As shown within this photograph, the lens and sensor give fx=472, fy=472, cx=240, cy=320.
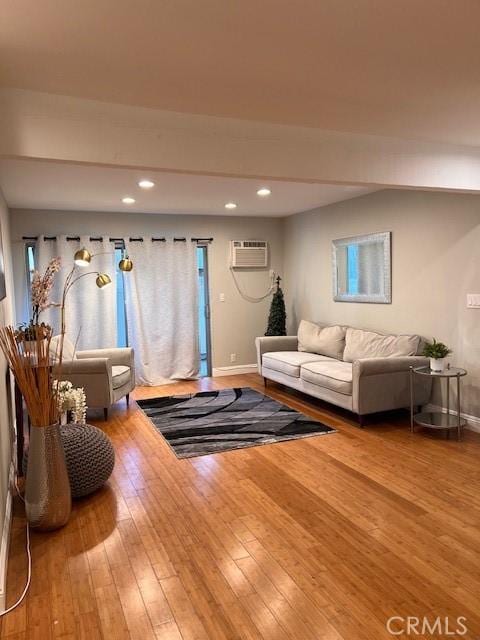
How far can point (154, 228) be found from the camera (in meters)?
6.51

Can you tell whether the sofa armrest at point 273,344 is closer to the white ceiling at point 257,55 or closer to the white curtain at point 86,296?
the white curtain at point 86,296

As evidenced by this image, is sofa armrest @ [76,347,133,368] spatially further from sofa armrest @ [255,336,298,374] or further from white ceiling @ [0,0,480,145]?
white ceiling @ [0,0,480,145]

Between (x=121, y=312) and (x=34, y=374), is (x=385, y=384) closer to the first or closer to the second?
(x=34, y=374)

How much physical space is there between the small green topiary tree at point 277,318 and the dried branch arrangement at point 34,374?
14.0ft

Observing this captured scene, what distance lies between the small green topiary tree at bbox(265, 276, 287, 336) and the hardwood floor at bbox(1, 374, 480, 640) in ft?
9.67

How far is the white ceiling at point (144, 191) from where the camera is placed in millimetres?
4016

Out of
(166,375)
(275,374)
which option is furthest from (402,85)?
(166,375)

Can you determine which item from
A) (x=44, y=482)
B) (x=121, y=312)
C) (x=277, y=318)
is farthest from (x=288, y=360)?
(x=44, y=482)

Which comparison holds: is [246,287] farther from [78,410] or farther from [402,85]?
[402,85]

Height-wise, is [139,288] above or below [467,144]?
below

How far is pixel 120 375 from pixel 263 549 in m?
3.09

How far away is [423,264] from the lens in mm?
4723

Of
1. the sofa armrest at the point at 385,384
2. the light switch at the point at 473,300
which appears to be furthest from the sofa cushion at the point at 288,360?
the light switch at the point at 473,300

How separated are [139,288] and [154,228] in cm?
85
